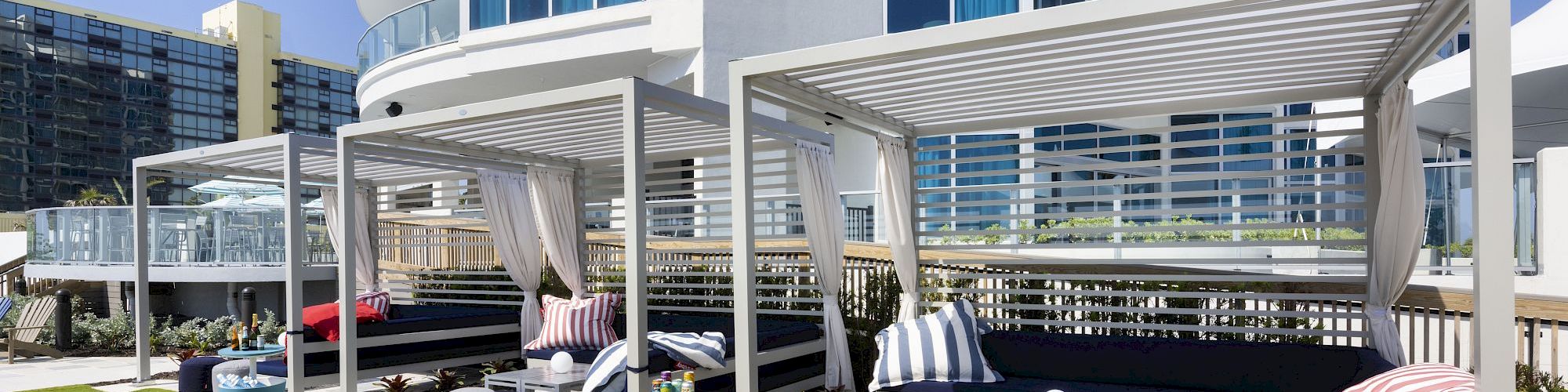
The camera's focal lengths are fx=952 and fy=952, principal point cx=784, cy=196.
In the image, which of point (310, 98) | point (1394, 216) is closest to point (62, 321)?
point (1394, 216)

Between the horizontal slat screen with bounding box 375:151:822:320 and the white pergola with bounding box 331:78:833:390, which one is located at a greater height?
the white pergola with bounding box 331:78:833:390

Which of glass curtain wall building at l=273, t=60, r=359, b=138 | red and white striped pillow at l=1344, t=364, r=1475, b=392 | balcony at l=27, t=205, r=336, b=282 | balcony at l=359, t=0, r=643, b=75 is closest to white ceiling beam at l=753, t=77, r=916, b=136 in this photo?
red and white striped pillow at l=1344, t=364, r=1475, b=392

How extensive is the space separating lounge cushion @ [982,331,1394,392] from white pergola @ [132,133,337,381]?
533 cm

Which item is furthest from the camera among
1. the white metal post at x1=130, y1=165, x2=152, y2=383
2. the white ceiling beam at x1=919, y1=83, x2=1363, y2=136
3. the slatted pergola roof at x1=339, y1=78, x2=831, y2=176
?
the white metal post at x1=130, y1=165, x2=152, y2=383

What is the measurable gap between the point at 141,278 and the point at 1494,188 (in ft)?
35.6

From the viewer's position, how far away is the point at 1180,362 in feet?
18.6

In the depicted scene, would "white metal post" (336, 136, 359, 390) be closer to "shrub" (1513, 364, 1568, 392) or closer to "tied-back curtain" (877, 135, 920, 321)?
"tied-back curtain" (877, 135, 920, 321)

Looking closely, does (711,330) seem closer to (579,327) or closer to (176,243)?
(579,327)

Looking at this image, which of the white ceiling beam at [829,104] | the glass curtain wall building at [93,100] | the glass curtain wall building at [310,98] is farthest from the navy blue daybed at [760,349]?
the glass curtain wall building at [93,100]

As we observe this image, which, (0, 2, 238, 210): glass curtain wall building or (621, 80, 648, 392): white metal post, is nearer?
(621, 80, 648, 392): white metal post

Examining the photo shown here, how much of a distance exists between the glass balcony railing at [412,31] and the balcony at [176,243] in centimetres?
310

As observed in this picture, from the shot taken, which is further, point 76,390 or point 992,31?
point 76,390

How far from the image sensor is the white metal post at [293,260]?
741cm

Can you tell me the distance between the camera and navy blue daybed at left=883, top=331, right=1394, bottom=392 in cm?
529
